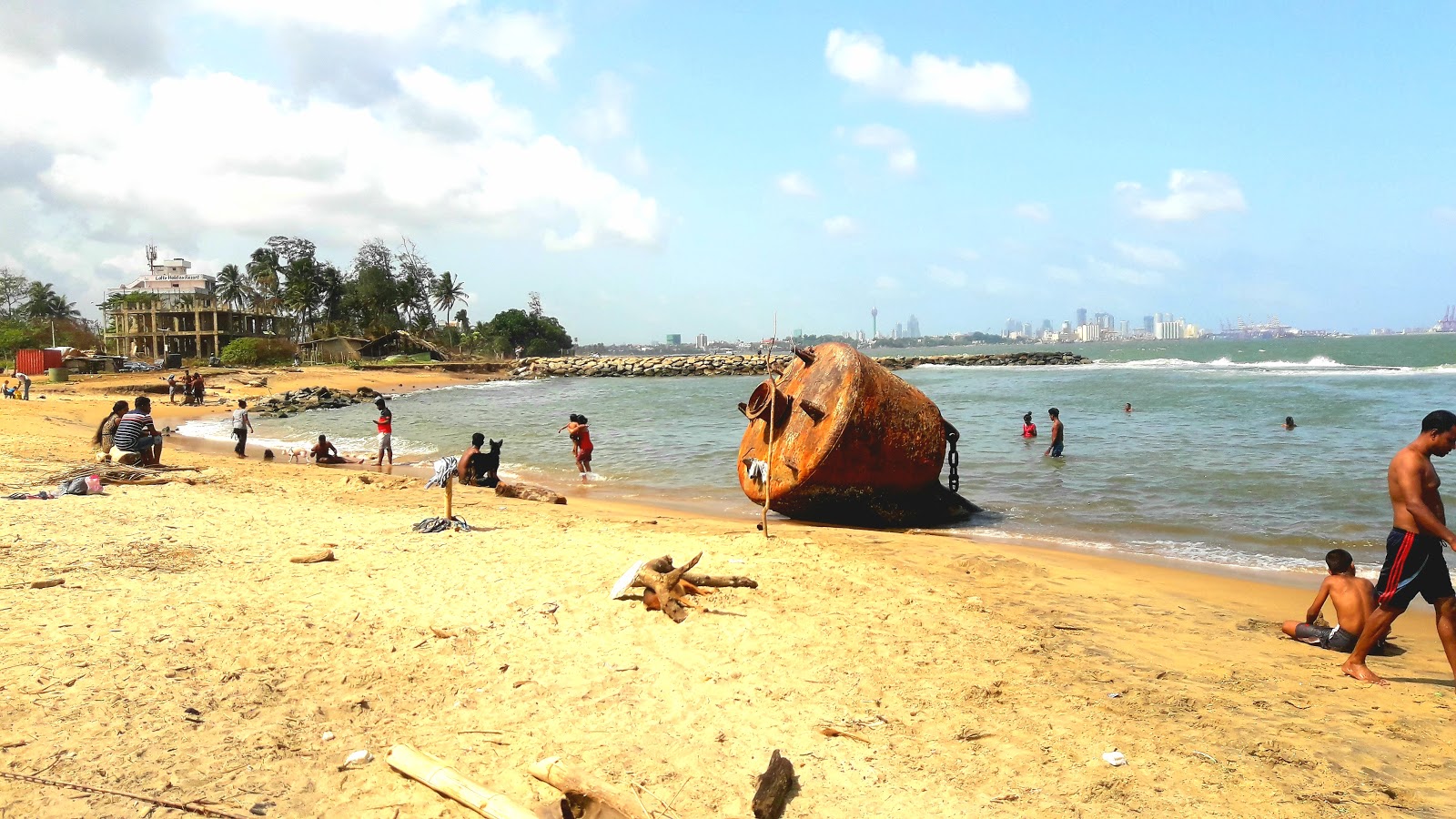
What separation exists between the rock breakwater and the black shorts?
30.2 m

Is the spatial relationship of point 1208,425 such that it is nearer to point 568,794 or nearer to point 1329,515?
point 1329,515

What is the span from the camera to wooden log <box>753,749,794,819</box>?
11.3 feet

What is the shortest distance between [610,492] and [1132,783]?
10776 mm

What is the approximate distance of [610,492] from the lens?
13828 mm

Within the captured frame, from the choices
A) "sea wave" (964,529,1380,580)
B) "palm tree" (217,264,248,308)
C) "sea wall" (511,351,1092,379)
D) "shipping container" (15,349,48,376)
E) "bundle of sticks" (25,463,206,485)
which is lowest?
"sea wave" (964,529,1380,580)

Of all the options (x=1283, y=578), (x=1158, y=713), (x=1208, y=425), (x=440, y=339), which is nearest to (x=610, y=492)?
(x=1283, y=578)

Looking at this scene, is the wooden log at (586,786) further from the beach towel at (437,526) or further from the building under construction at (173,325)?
the building under construction at (173,325)

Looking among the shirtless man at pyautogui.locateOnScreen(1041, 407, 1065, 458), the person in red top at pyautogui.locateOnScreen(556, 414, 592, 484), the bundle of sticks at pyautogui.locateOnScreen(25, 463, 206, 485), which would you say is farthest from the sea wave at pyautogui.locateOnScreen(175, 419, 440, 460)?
the shirtless man at pyautogui.locateOnScreen(1041, 407, 1065, 458)

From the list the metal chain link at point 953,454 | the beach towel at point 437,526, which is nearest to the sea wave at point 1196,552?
the metal chain link at point 953,454

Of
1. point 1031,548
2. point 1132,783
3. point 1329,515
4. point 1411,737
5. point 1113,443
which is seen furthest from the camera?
point 1113,443

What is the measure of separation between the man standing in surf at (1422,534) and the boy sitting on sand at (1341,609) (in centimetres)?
83

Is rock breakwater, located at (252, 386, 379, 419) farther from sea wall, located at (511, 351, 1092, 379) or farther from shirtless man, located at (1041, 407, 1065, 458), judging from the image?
sea wall, located at (511, 351, 1092, 379)

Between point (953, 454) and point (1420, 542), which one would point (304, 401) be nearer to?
point (953, 454)

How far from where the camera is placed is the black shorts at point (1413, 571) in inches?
193
